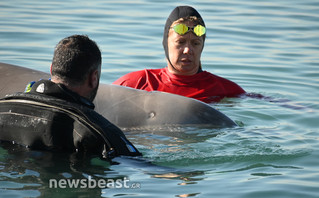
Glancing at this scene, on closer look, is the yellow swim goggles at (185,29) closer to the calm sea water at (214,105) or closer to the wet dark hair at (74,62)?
the calm sea water at (214,105)

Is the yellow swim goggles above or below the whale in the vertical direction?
above

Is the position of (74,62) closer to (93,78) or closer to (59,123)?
(93,78)

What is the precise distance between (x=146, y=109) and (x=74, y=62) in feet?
5.32

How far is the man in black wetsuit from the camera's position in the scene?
4824 mm

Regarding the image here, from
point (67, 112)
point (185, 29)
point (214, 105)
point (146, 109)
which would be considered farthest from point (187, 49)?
point (67, 112)

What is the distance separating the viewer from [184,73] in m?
8.23

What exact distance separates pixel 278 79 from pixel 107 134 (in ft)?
18.7

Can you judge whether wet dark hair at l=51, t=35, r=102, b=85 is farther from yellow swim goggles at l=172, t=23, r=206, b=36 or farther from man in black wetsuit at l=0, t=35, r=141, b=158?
yellow swim goggles at l=172, t=23, r=206, b=36

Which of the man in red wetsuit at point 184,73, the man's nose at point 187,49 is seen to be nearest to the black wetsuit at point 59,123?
the man in red wetsuit at point 184,73

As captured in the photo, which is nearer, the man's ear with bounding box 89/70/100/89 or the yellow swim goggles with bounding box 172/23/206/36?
the man's ear with bounding box 89/70/100/89

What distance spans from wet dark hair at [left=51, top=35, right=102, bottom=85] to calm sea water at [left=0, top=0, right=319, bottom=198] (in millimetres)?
636

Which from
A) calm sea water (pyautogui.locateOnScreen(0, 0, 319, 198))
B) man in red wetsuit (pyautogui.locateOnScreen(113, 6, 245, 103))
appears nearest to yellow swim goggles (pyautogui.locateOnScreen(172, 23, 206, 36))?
man in red wetsuit (pyautogui.locateOnScreen(113, 6, 245, 103))

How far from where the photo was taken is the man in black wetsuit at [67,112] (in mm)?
4824

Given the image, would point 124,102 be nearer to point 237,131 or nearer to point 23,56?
point 237,131
